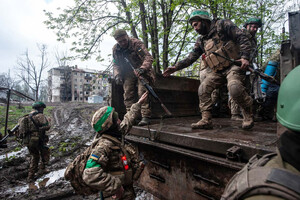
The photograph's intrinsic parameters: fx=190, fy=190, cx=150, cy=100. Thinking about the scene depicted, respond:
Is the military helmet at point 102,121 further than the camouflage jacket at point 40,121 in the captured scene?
No

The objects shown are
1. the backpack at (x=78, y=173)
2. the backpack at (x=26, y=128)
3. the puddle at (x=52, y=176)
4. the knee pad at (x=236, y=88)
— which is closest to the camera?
the backpack at (x=78, y=173)

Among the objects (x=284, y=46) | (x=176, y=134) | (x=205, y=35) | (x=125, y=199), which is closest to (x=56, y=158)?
(x=125, y=199)

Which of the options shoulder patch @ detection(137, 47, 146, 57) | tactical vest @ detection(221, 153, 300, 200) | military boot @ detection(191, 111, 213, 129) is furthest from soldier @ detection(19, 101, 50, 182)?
tactical vest @ detection(221, 153, 300, 200)

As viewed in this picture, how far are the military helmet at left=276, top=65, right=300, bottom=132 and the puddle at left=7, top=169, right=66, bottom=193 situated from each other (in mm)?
5101

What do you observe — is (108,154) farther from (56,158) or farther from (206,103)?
(56,158)

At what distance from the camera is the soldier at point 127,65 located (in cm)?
350

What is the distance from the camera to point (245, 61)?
8.38ft

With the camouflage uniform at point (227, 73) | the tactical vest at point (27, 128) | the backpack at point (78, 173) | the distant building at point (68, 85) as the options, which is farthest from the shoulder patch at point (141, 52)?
Answer: the distant building at point (68, 85)

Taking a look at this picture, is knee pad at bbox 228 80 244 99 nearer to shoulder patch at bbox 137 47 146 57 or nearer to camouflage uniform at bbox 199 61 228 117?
shoulder patch at bbox 137 47 146 57

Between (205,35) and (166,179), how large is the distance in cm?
223

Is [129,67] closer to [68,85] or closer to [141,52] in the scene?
[141,52]

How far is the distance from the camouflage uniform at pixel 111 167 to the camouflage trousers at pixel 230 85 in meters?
1.24

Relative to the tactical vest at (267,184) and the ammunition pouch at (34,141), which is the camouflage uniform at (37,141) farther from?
the tactical vest at (267,184)

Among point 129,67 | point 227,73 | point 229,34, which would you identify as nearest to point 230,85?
point 227,73
